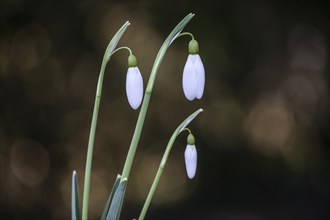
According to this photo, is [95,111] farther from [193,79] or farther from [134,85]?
[193,79]

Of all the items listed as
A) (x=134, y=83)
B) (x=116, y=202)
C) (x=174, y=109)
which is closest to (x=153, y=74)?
(x=134, y=83)

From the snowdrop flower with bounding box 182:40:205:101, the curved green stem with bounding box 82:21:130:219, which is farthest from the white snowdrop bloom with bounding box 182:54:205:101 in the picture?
the curved green stem with bounding box 82:21:130:219

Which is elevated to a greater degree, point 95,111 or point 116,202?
point 95,111

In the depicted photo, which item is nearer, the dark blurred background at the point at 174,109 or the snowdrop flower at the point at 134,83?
the snowdrop flower at the point at 134,83

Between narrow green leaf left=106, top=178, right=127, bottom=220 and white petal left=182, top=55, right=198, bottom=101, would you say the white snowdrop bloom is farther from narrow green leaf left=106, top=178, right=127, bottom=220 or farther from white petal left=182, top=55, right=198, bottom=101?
narrow green leaf left=106, top=178, right=127, bottom=220

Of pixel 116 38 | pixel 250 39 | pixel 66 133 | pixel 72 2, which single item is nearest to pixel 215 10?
pixel 250 39

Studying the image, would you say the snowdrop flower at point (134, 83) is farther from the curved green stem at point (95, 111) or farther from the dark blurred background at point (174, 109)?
the dark blurred background at point (174, 109)

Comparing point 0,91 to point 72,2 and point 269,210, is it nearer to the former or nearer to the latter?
point 72,2

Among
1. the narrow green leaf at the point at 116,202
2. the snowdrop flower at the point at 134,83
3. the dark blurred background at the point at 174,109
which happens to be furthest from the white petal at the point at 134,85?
the dark blurred background at the point at 174,109
